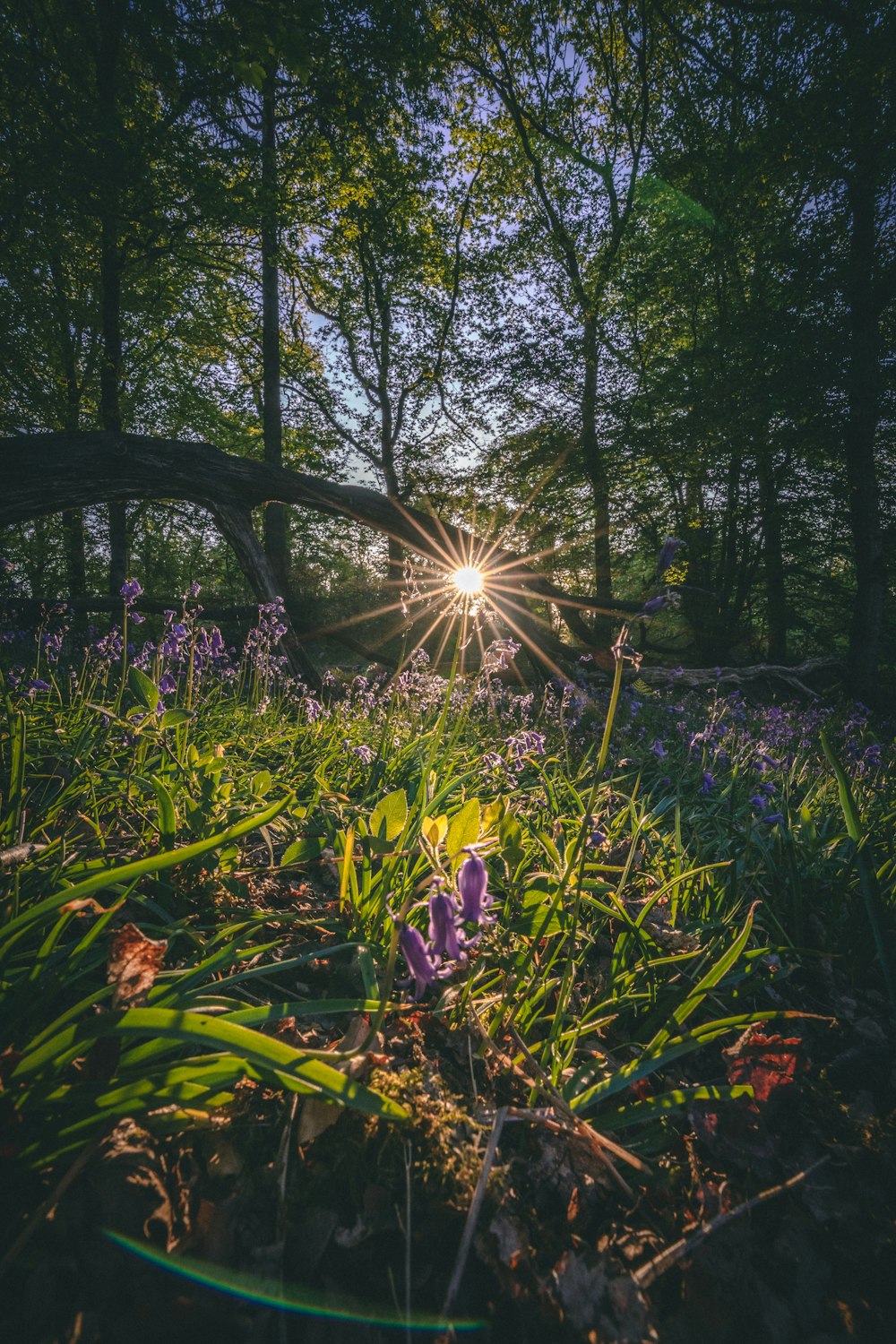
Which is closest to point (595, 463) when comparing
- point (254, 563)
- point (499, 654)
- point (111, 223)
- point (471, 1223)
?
point (111, 223)

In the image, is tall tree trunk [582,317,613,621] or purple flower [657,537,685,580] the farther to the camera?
tall tree trunk [582,317,613,621]

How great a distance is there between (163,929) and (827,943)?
2198 millimetres

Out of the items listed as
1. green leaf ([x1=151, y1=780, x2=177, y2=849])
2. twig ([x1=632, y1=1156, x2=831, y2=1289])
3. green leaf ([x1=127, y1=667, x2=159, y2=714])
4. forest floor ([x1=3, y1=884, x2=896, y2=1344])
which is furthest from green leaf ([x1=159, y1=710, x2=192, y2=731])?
twig ([x1=632, y1=1156, x2=831, y2=1289])

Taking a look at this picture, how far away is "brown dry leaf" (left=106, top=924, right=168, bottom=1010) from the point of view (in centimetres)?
94

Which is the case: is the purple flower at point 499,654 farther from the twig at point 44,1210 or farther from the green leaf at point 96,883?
the twig at point 44,1210

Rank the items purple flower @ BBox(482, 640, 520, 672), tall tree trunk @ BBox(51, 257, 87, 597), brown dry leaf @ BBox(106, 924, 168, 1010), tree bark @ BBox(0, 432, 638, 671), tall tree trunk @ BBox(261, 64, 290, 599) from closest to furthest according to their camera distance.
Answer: brown dry leaf @ BBox(106, 924, 168, 1010) < purple flower @ BBox(482, 640, 520, 672) < tree bark @ BBox(0, 432, 638, 671) < tall tree trunk @ BBox(51, 257, 87, 597) < tall tree trunk @ BBox(261, 64, 290, 599)

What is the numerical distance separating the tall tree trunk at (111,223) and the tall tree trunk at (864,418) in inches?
471

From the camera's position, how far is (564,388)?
46.8ft

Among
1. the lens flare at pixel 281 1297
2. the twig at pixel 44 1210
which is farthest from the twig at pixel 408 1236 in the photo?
the twig at pixel 44 1210

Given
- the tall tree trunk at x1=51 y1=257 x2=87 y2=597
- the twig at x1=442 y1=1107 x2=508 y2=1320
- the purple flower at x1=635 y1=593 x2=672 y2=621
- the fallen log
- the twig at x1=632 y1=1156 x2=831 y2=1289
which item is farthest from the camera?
the tall tree trunk at x1=51 y1=257 x2=87 y2=597

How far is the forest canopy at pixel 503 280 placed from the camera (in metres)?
7.25

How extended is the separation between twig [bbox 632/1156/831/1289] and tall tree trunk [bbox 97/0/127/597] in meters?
6.51

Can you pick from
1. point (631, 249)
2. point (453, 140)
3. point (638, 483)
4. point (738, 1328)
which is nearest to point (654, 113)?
point (631, 249)

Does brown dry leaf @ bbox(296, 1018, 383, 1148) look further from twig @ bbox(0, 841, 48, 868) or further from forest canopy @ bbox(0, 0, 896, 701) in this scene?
forest canopy @ bbox(0, 0, 896, 701)
